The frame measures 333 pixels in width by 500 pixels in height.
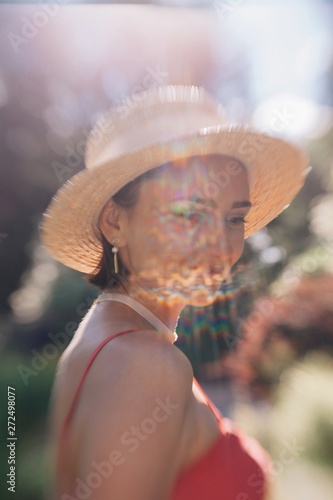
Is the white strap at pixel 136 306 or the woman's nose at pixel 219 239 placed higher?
the woman's nose at pixel 219 239

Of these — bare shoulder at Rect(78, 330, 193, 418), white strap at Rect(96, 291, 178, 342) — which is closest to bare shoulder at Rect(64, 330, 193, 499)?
bare shoulder at Rect(78, 330, 193, 418)

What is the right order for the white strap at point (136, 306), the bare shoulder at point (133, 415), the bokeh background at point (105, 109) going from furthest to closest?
the bokeh background at point (105, 109) < the white strap at point (136, 306) < the bare shoulder at point (133, 415)

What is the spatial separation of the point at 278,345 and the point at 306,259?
1.70ft

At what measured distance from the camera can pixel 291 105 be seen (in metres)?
1.74

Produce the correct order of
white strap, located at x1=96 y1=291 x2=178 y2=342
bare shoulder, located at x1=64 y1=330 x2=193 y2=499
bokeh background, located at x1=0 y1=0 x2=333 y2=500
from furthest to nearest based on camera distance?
bokeh background, located at x1=0 y1=0 x2=333 y2=500 < white strap, located at x1=96 y1=291 x2=178 y2=342 < bare shoulder, located at x1=64 y1=330 x2=193 y2=499

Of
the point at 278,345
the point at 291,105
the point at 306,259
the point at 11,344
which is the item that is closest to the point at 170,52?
the point at 291,105

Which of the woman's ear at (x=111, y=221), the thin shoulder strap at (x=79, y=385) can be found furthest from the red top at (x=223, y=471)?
the woman's ear at (x=111, y=221)

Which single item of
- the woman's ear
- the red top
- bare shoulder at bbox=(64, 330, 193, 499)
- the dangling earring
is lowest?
the red top

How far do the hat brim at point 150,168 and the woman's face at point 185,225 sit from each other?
0.03m

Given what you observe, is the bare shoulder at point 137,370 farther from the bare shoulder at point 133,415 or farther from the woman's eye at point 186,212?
the woman's eye at point 186,212

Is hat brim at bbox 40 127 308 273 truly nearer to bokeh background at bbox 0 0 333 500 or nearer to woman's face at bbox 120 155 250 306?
woman's face at bbox 120 155 250 306

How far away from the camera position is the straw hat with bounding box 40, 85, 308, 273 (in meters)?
0.80

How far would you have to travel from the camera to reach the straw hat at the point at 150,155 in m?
0.80

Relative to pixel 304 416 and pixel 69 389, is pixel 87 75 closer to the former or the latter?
pixel 69 389
